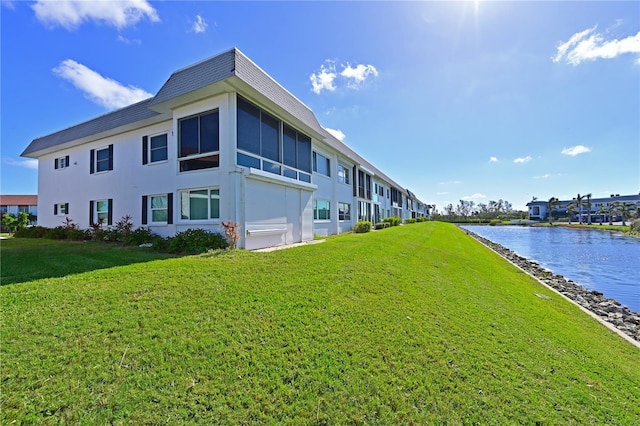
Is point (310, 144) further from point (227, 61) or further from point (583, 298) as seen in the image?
point (583, 298)

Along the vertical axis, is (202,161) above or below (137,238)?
above

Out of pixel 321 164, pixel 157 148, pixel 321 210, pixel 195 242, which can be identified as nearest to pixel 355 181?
pixel 321 164

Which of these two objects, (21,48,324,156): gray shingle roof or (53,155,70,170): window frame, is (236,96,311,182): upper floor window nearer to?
(21,48,324,156): gray shingle roof

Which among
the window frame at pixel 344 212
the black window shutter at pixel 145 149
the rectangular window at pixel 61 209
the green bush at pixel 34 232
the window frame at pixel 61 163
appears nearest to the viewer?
the black window shutter at pixel 145 149

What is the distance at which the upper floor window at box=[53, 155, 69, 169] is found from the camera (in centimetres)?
1762

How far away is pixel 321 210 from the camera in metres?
18.2

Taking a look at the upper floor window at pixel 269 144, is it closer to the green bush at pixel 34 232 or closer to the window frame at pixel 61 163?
the green bush at pixel 34 232

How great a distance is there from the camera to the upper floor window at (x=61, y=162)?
57.8 ft

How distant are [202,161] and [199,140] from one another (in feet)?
2.90

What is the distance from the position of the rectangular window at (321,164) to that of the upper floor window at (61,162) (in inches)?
602

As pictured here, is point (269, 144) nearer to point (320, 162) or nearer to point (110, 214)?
point (320, 162)

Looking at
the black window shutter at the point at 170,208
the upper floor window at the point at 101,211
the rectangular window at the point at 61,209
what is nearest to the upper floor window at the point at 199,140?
the black window shutter at the point at 170,208

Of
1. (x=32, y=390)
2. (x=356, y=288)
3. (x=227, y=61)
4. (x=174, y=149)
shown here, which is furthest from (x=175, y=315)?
(x=174, y=149)

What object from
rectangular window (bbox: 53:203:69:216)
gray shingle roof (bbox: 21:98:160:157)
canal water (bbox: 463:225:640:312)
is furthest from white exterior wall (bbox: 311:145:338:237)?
rectangular window (bbox: 53:203:69:216)
